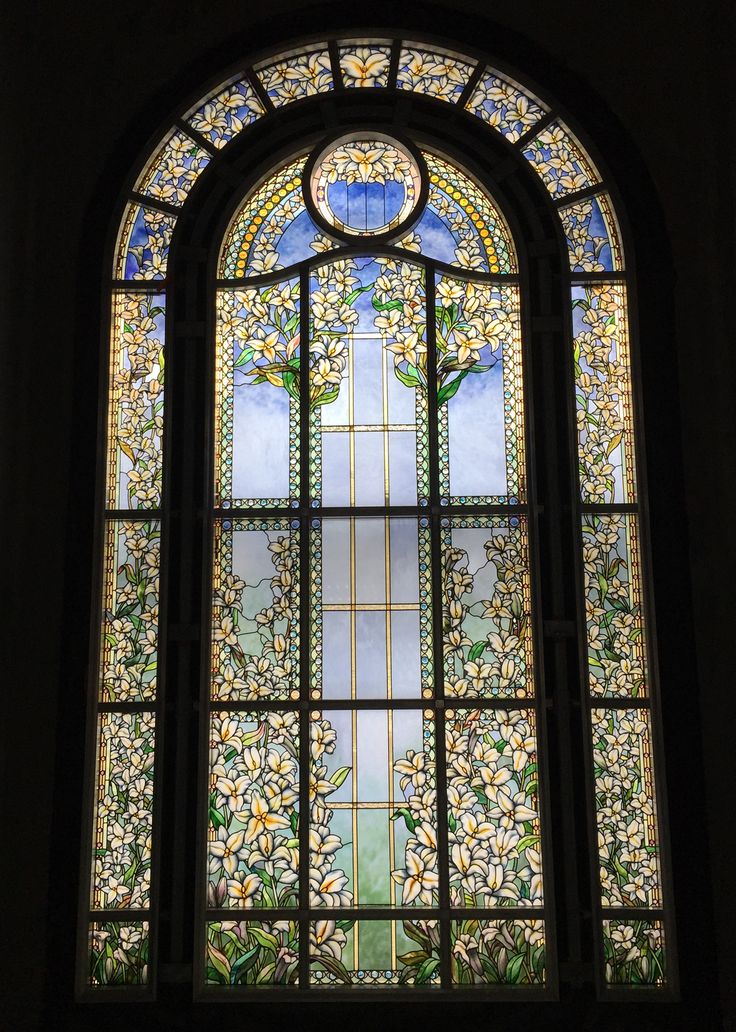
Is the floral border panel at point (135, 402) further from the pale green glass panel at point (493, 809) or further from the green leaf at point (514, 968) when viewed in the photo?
the green leaf at point (514, 968)

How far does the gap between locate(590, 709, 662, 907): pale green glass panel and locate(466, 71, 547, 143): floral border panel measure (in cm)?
207

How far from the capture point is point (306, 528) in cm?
390

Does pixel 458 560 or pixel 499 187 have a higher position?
pixel 499 187

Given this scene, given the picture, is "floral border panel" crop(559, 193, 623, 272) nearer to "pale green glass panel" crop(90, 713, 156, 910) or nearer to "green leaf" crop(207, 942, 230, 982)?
"pale green glass panel" crop(90, 713, 156, 910)

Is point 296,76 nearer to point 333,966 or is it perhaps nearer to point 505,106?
→ point 505,106

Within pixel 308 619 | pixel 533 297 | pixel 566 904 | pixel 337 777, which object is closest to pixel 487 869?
pixel 566 904

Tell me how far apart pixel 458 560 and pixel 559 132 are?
1.60 meters

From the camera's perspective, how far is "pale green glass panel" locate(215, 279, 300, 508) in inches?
155

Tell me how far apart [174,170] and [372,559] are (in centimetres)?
157

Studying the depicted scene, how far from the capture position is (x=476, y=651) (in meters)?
3.81

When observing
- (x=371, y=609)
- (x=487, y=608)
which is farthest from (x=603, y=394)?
(x=371, y=609)

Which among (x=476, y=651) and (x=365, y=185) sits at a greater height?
(x=365, y=185)

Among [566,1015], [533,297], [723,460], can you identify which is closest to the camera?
[566,1015]

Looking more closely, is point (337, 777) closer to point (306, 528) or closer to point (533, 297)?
point (306, 528)
